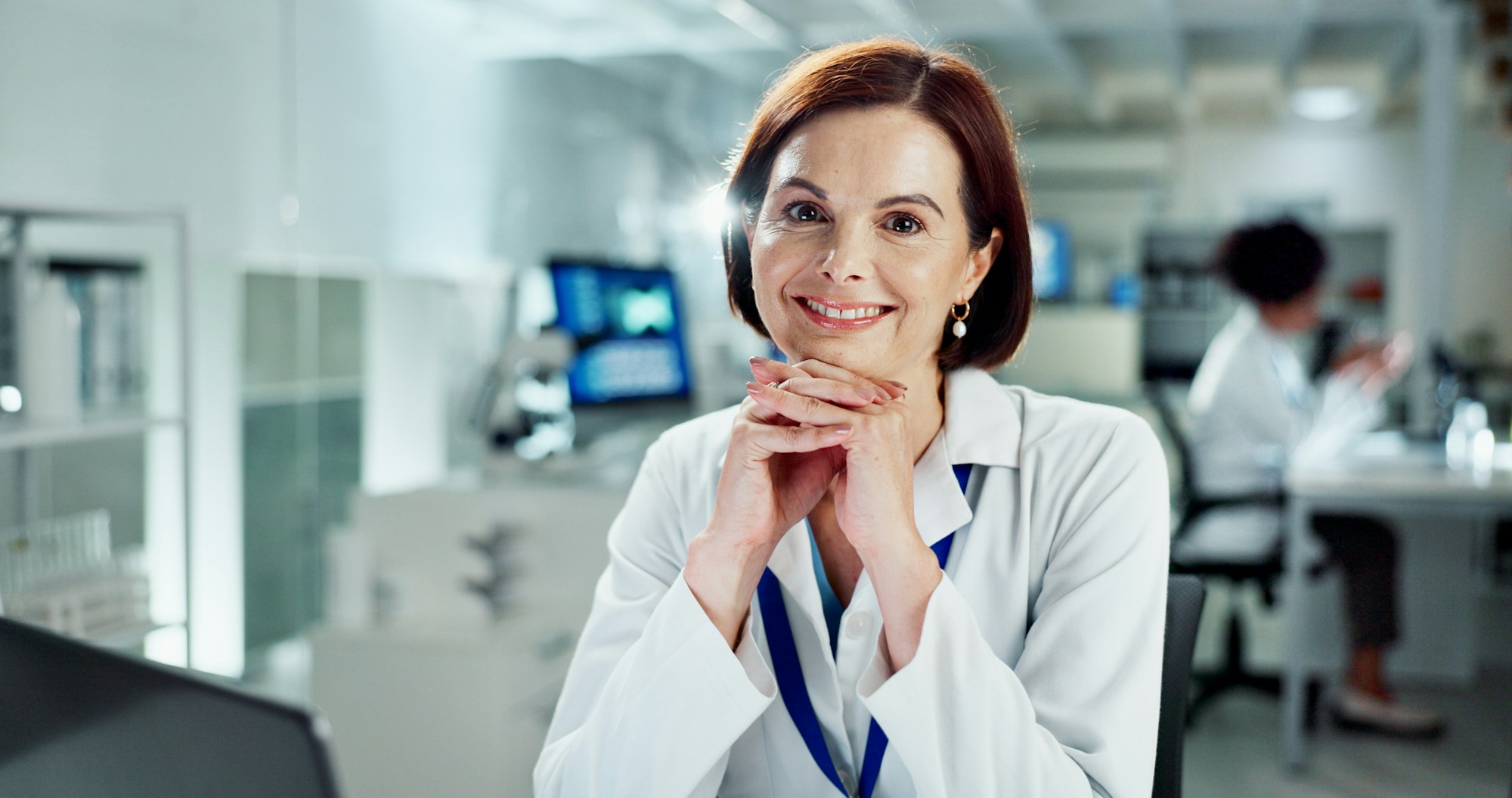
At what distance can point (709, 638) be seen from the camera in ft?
3.53

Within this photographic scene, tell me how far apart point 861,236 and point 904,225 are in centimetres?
5

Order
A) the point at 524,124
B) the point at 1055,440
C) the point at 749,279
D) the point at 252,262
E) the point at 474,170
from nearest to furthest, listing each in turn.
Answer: the point at 1055,440, the point at 749,279, the point at 252,262, the point at 474,170, the point at 524,124

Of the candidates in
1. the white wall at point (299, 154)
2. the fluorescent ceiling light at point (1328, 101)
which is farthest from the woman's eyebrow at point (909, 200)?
the fluorescent ceiling light at point (1328, 101)


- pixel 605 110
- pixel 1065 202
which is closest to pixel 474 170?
pixel 605 110

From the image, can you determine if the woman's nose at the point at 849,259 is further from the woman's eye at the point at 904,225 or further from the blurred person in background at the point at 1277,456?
the blurred person in background at the point at 1277,456

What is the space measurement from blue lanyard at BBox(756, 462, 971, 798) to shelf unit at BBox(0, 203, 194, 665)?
0.92 m

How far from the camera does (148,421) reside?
2410 millimetres

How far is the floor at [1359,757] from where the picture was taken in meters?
3.22

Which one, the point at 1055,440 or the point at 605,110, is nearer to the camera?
the point at 1055,440

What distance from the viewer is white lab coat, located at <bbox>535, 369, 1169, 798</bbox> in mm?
1022

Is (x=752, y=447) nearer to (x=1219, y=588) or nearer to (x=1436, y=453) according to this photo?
(x=1436, y=453)

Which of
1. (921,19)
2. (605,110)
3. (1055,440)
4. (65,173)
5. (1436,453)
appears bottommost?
(1436,453)

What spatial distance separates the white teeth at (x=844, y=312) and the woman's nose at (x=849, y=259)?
0.04m

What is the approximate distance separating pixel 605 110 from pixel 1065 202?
4668mm
